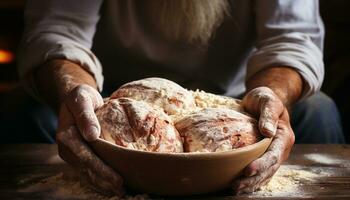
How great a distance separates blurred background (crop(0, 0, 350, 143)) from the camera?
4.70 ft

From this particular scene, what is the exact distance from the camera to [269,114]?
0.85 metres

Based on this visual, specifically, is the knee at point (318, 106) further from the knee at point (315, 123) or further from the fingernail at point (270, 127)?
the fingernail at point (270, 127)

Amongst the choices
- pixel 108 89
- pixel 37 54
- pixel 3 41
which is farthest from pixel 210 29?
pixel 3 41

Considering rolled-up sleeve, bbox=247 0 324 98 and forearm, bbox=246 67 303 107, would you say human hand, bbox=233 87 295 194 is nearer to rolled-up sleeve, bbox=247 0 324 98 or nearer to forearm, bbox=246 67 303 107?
forearm, bbox=246 67 303 107

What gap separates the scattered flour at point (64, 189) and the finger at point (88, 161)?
0.03 metres

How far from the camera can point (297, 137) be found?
4.56 feet

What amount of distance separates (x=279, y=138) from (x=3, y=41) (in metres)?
1.76

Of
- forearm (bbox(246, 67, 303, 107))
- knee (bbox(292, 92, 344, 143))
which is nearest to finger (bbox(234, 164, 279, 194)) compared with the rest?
forearm (bbox(246, 67, 303, 107))

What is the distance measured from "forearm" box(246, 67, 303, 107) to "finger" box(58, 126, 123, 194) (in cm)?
43

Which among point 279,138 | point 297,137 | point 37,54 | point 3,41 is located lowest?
point 3,41

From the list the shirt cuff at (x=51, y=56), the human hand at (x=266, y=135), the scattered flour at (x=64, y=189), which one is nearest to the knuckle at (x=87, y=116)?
the scattered flour at (x=64, y=189)

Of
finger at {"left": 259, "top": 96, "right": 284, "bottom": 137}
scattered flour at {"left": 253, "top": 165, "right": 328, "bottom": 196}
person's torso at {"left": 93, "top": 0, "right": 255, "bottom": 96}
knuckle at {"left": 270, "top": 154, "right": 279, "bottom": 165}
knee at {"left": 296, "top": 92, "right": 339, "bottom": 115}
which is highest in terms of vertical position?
finger at {"left": 259, "top": 96, "right": 284, "bottom": 137}

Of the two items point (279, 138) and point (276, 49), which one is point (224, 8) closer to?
point (276, 49)

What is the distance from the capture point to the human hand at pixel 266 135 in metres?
0.80
